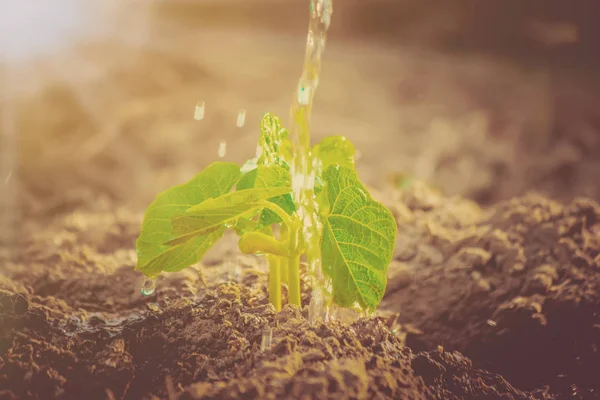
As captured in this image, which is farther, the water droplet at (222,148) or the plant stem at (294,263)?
the water droplet at (222,148)

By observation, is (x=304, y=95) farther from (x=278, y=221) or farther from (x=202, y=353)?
(x=202, y=353)

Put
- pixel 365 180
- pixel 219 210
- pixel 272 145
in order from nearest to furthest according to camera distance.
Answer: pixel 219 210 → pixel 272 145 → pixel 365 180

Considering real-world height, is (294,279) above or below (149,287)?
above

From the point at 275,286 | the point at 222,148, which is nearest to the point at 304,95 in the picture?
the point at 275,286

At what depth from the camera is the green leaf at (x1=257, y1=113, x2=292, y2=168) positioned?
92cm

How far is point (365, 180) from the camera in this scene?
2.21 m

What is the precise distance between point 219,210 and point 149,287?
372 mm

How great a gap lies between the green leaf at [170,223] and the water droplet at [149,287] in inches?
6.9

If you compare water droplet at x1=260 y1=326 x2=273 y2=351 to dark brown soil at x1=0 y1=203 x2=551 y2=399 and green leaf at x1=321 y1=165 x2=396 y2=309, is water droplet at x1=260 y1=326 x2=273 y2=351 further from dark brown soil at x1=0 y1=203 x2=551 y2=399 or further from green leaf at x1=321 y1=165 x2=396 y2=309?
green leaf at x1=321 y1=165 x2=396 y2=309

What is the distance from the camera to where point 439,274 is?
128 cm

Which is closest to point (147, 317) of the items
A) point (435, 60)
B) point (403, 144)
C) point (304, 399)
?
point (304, 399)

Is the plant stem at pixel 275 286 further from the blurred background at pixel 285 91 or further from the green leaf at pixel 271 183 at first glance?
the blurred background at pixel 285 91

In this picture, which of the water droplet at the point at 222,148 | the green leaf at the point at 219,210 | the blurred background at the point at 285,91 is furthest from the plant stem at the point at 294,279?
the water droplet at the point at 222,148

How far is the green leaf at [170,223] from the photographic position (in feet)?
2.94
